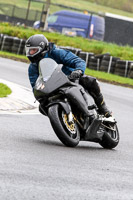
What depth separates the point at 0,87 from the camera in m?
15.1

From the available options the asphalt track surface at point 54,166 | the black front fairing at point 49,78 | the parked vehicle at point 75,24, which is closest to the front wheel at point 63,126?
the asphalt track surface at point 54,166

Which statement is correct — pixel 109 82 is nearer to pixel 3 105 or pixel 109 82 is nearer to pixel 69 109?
pixel 3 105

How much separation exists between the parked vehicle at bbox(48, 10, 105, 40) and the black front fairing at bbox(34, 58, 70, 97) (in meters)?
40.1

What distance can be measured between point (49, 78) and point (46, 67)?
0.68ft

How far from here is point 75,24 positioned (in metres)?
49.9

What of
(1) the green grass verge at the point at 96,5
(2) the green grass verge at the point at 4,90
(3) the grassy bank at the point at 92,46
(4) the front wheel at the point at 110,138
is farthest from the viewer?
(1) the green grass verge at the point at 96,5

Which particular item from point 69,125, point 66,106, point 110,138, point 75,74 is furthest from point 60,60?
point 110,138

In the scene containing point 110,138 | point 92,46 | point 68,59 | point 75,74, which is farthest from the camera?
point 92,46

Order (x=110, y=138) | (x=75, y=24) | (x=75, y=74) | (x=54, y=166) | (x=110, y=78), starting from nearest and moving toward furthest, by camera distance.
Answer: (x=54, y=166), (x=75, y=74), (x=110, y=138), (x=110, y=78), (x=75, y=24)

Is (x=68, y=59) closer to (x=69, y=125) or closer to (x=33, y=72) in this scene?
(x=33, y=72)

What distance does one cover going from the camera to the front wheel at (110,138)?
9406 millimetres

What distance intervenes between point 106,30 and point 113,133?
139 feet

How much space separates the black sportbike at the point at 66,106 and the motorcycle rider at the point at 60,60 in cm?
17

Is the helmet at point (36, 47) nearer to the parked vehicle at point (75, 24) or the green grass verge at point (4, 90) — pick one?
the green grass verge at point (4, 90)
